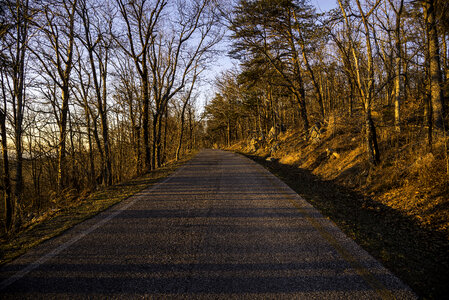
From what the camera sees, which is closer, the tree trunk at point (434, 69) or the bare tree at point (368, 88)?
the tree trunk at point (434, 69)

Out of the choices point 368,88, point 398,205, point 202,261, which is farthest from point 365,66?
point 202,261

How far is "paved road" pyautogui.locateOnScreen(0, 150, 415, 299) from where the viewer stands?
225 cm

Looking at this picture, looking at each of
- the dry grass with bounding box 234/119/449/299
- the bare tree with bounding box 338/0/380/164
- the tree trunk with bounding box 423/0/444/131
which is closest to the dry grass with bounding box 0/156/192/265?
the dry grass with bounding box 234/119/449/299

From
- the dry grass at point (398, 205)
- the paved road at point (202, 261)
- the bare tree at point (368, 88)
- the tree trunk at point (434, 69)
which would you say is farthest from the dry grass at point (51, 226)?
the tree trunk at point (434, 69)

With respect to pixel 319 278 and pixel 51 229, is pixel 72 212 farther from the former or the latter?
pixel 319 278

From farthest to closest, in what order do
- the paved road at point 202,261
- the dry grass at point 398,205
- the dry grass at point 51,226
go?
the dry grass at point 51,226
the dry grass at point 398,205
the paved road at point 202,261

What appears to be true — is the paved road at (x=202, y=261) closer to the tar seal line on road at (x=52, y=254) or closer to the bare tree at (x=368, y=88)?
the tar seal line on road at (x=52, y=254)

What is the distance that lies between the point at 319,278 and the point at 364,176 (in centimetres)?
599

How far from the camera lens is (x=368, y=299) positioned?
211cm

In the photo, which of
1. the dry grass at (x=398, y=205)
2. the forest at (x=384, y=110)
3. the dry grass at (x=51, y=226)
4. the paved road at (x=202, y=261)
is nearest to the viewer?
the paved road at (x=202, y=261)

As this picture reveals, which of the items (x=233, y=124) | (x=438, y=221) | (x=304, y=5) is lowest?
(x=438, y=221)

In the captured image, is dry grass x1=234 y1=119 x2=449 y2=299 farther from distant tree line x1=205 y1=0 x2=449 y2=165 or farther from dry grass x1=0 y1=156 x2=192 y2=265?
dry grass x1=0 y1=156 x2=192 y2=265

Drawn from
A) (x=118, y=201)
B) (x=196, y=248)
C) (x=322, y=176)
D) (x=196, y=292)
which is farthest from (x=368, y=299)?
(x=322, y=176)

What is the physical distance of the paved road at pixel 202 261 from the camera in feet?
7.38
